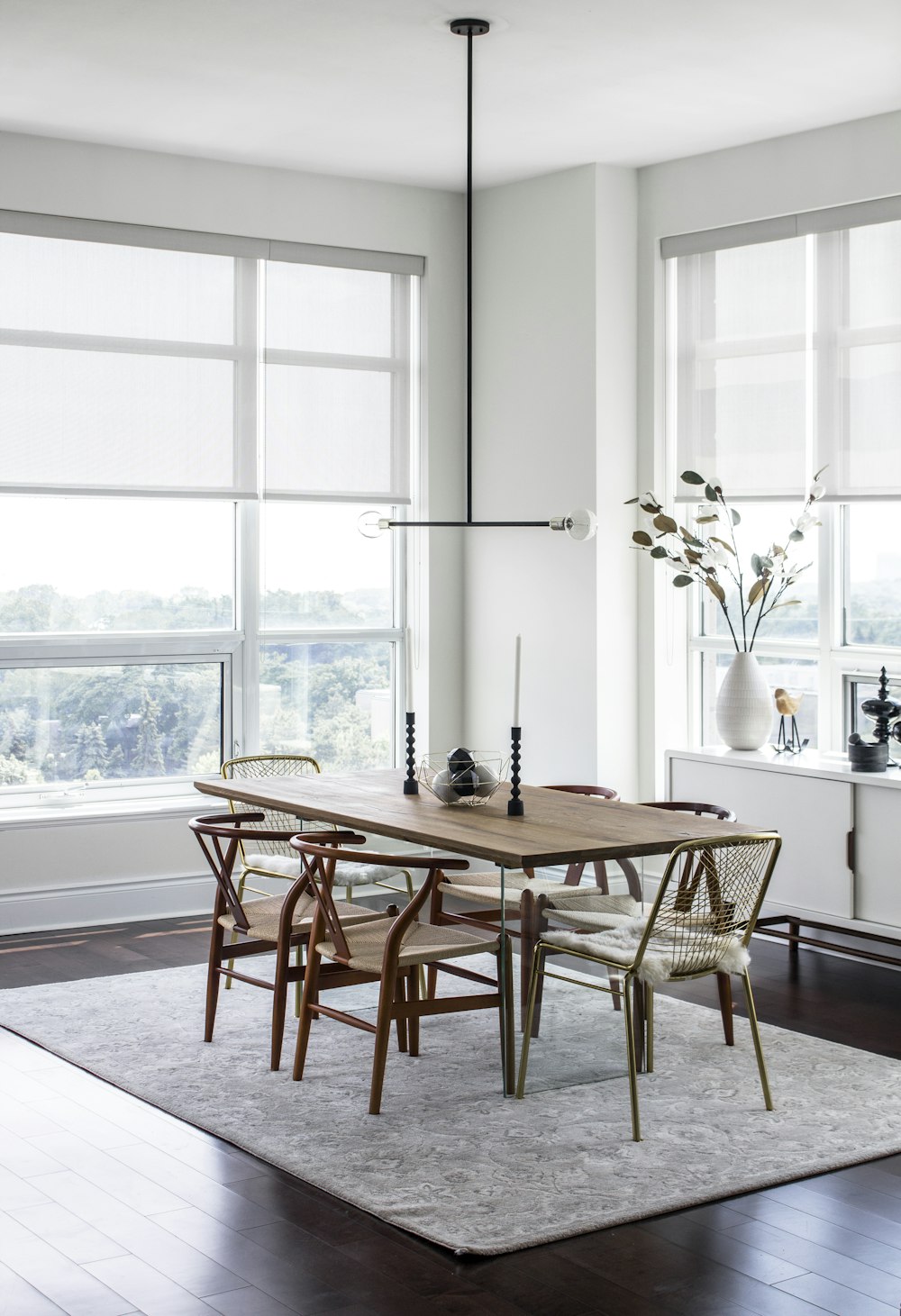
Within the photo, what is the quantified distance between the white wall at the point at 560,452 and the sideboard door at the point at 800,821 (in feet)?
2.86

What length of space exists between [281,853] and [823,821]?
6.65 feet

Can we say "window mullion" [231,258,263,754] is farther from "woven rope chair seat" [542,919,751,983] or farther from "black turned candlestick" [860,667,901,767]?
"woven rope chair seat" [542,919,751,983]

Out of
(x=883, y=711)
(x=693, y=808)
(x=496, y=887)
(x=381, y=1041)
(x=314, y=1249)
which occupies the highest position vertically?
(x=883, y=711)

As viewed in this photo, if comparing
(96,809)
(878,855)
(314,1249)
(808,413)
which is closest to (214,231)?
(96,809)

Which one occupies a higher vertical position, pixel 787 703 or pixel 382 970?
pixel 787 703

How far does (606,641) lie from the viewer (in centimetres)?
672

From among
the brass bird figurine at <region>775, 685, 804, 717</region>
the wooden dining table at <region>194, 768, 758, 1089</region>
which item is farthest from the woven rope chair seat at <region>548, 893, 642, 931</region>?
the brass bird figurine at <region>775, 685, 804, 717</region>

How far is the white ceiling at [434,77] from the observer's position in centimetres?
484

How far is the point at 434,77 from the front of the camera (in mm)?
5488

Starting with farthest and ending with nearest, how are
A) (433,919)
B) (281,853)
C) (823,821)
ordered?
1. (281,853)
2. (823,821)
3. (433,919)

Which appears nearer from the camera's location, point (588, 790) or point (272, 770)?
point (588, 790)

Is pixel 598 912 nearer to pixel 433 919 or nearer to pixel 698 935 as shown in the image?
pixel 698 935

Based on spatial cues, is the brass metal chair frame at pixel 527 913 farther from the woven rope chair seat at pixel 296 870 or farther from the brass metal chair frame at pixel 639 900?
the woven rope chair seat at pixel 296 870

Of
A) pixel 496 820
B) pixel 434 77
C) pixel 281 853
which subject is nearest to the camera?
pixel 496 820
